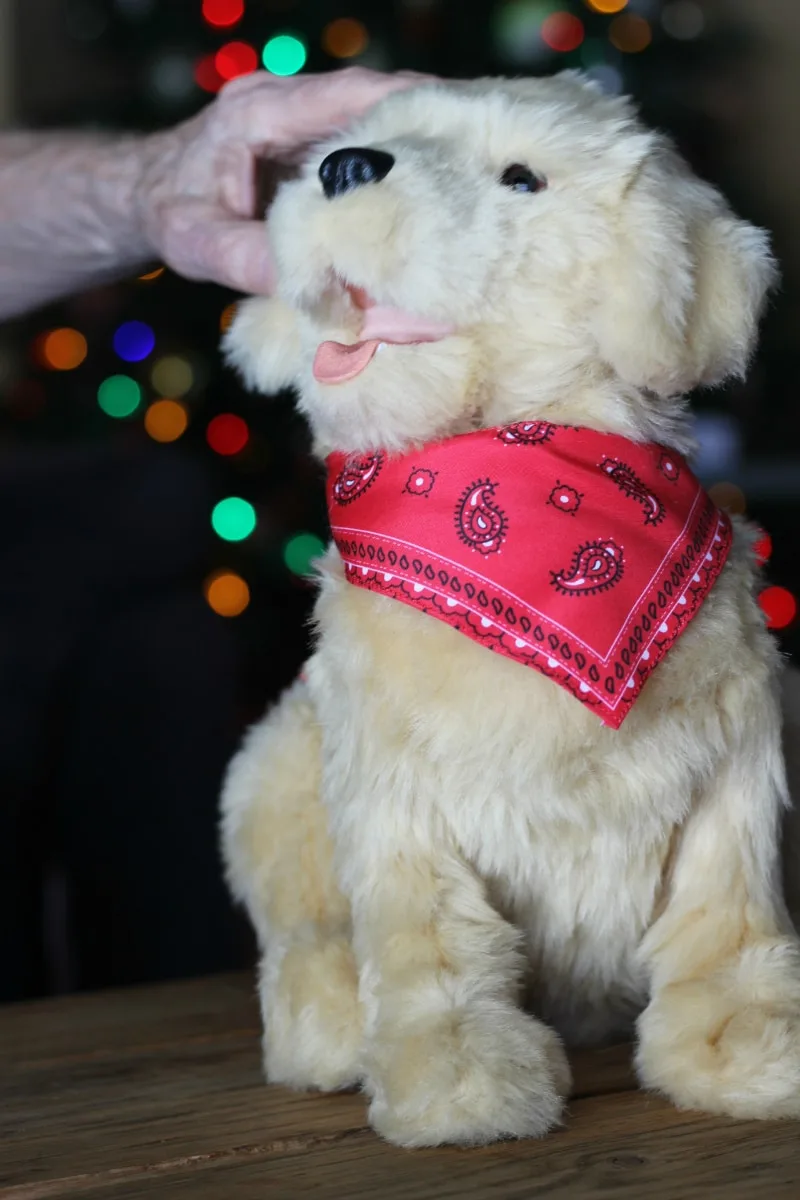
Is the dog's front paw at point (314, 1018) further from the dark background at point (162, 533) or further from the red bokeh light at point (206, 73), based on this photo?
the red bokeh light at point (206, 73)

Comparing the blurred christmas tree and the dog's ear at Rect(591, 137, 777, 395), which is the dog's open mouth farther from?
the blurred christmas tree

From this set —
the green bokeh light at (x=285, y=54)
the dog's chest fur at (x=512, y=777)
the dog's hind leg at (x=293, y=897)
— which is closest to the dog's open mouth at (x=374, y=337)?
the dog's chest fur at (x=512, y=777)

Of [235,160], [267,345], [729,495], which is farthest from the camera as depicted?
[729,495]

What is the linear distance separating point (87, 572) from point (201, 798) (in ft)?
1.13

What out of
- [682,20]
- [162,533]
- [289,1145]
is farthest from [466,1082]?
[682,20]

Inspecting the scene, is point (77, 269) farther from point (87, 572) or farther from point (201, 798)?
point (201, 798)

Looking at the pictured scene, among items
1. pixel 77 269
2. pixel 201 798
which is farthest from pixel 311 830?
pixel 201 798

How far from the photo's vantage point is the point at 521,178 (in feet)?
2.65

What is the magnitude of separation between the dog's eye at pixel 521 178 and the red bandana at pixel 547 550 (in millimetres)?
138

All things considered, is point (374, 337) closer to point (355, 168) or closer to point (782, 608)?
point (355, 168)

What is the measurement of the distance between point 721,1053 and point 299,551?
128cm

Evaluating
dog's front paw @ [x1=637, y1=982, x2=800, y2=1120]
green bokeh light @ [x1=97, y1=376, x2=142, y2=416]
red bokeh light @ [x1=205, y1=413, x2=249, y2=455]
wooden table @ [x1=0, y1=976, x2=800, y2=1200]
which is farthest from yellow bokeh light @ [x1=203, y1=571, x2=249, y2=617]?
dog's front paw @ [x1=637, y1=982, x2=800, y2=1120]

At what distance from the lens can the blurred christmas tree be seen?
78.5 inches

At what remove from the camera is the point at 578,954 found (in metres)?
0.84
